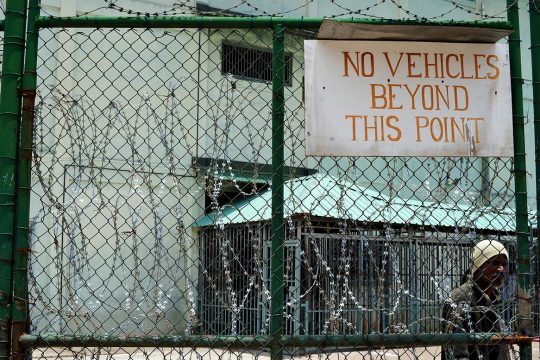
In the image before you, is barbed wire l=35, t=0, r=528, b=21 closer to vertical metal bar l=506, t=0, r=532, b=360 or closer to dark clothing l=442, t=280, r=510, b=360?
vertical metal bar l=506, t=0, r=532, b=360

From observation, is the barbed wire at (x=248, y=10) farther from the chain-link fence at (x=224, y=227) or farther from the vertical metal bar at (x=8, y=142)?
the chain-link fence at (x=224, y=227)

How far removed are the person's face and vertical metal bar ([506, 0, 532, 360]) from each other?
1007mm

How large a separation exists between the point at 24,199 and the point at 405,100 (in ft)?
6.19

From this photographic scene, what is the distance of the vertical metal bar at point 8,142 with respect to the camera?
323 cm

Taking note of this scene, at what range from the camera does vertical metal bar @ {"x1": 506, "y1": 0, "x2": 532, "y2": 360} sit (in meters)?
3.37

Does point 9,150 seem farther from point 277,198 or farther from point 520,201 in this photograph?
point 520,201

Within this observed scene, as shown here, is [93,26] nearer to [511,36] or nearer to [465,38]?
[465,38]

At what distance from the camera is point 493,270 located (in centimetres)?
456

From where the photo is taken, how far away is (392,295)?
1291 cm

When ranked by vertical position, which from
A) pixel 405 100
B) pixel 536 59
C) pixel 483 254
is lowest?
pixel 483 254

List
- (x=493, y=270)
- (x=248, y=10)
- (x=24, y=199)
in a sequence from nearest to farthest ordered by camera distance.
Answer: (x=24, y=199) < (x=493, y=270) < (x=248, y=10)

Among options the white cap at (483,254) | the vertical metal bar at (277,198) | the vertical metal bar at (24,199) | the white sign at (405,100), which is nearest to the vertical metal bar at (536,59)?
the white sign at (405,100)

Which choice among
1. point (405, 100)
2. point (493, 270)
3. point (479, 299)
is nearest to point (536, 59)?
point (405, 100)

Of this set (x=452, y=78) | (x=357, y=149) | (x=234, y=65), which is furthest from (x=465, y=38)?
(x=234, y=65)
